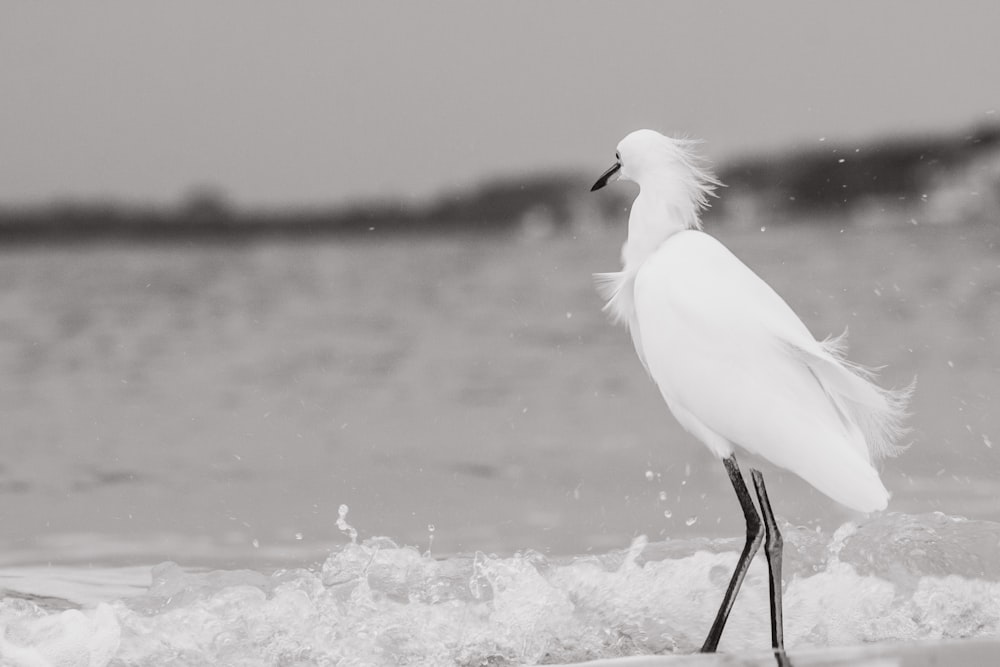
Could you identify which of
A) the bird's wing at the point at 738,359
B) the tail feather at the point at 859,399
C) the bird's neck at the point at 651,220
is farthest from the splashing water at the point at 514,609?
the bird's neck at the point at 651,220

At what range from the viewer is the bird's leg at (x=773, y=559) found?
15.5 ft

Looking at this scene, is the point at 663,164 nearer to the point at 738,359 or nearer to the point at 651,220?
the point at 651,220

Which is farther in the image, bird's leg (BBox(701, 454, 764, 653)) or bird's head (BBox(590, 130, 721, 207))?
bird's head (BBox(590, 130, 721, 207))

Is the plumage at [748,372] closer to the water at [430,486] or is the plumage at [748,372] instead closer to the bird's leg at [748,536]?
the bird's leg at [748,536]

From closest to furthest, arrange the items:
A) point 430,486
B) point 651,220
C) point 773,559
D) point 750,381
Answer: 1. point 750,381
2. point 773,559
3. point 651,220
4. point 430,486

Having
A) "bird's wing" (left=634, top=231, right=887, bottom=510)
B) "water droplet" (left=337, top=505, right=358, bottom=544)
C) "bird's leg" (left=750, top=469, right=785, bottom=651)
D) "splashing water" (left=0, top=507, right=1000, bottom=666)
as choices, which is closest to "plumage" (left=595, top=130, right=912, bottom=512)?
"bird's wing" (left=634, top=231, right=887, bottom=510)

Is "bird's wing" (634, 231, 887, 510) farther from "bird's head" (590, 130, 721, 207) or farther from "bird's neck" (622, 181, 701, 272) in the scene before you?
"bird's head" (590, 130, 721, 207)

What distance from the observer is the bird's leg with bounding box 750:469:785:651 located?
4.72m

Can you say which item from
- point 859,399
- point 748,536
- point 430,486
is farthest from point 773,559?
point 430,486

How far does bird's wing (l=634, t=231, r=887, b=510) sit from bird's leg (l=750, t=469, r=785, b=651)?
149mm

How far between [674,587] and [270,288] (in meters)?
26.1

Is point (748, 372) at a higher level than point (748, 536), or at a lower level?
higher

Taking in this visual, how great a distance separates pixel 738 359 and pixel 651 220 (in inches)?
25.2

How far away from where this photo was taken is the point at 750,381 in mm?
4770
